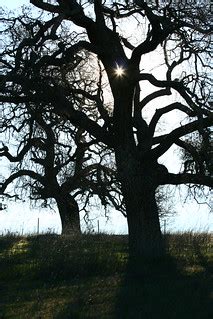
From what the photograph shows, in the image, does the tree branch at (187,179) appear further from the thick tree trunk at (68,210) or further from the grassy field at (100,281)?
the thick tree trunk at (68,210)

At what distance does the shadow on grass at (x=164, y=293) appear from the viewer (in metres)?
9.23

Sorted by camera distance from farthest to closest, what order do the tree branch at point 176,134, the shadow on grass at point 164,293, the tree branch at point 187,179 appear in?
1. the tree branch at point 187,179
2. the tree branch at point 176,134
3. the shadow on grass at point 164,293

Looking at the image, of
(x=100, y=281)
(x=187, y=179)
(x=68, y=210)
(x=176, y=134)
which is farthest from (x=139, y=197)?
(x=68, y=210)

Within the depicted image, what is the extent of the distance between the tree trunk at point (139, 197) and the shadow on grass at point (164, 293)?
13.7 ft

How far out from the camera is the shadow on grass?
9.23m

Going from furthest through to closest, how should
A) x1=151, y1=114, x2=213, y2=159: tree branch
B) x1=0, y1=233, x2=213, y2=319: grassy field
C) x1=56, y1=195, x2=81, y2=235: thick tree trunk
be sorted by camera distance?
x1=56, y1=195, x2=81, y2=235: thick tree trunk
x1=151, y1=114, x2=213, y2=159: tree branch
x1=0, y1=233, x2=213, y2=319: grassy field

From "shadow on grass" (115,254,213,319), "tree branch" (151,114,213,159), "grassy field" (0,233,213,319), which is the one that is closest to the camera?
"shadow on grass" (115,254,213,319)

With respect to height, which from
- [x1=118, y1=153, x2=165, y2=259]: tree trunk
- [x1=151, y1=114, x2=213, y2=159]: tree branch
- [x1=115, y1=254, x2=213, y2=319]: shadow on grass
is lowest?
[x1=115, y1=254, x2=213, y2=319]: shadow on grass

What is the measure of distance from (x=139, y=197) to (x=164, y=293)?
25.5 ft

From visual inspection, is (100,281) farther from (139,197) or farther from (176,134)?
(176,134)

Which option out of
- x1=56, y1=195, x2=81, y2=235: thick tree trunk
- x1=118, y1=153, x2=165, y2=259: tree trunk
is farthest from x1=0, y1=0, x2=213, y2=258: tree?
x1=56, y1=195, x2=81, y2=235: thick tree trunk

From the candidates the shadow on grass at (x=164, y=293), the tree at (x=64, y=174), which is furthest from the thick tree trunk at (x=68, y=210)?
the shadow on grass at (x=164, y=293)

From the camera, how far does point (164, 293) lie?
418 inches

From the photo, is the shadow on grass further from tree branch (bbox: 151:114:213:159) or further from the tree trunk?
tree branch (bbox: 151:114:213:159)
